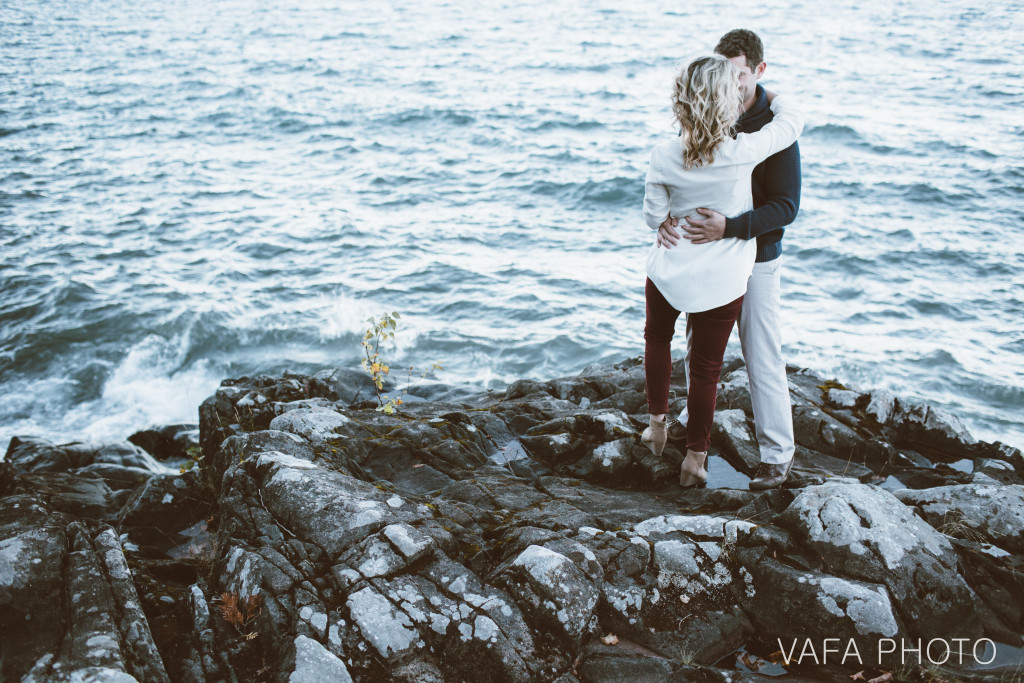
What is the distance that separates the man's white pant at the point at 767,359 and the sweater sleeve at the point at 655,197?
2.70ft

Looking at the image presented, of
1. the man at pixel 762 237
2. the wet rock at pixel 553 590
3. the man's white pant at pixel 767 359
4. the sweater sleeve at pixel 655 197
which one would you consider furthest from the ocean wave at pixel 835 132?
the wet rock at pixel 553 590

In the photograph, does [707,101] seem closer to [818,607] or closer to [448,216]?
[818,607]

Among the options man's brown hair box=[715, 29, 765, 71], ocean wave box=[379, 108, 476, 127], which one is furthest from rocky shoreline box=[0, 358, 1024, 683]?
ocean wave box=[379, 108, 476, 127]

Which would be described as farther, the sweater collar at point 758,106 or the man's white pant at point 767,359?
the man's white pant at point 767,359

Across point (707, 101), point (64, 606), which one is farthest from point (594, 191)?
point (64, 606)

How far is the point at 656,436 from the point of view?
17.4 ft

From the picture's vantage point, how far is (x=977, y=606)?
3869 mm

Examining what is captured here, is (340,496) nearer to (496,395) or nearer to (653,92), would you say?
(496,395)

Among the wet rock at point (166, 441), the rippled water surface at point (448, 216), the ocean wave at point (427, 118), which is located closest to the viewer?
the wet rock at point (166, 441)

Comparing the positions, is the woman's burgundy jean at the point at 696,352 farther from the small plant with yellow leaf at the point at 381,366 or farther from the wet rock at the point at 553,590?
the small plant with yellow leaf at the point at 381,366

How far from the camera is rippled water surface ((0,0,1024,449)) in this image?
11281mm

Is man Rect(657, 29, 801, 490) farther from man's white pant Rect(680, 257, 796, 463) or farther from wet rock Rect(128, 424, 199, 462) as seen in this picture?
wet rock Rect(128, 424, 199, 462)

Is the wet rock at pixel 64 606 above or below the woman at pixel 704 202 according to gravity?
below

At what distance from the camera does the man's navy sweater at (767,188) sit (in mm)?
4203
